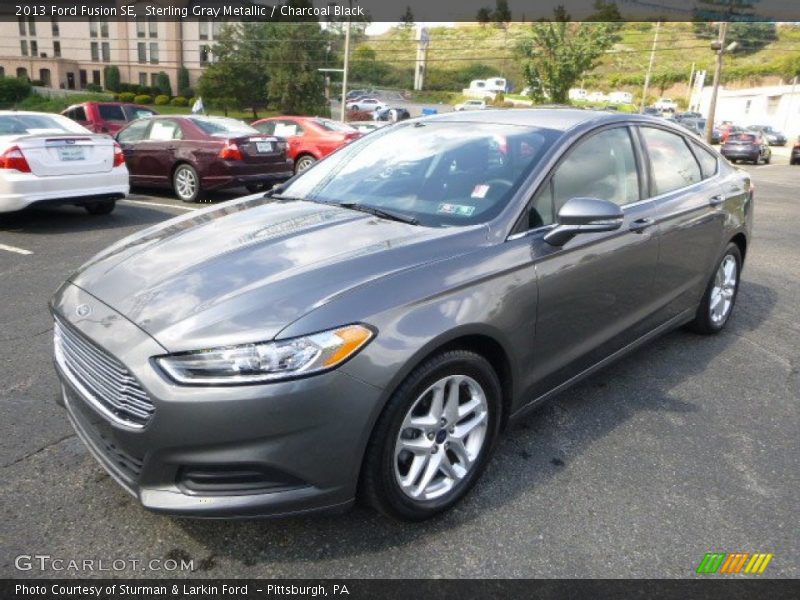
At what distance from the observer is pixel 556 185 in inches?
121

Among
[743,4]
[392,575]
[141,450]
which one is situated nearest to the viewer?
[141,450]

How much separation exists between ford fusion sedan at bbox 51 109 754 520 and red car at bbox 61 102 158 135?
45.5ft

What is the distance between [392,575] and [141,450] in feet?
3.22

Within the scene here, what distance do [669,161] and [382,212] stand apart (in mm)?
2085

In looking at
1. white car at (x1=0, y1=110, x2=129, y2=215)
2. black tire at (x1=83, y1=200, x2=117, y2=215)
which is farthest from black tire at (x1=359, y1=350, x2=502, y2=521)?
black tire at (x1=83, y1=200, x2=117, y2=215)

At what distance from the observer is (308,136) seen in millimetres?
13281

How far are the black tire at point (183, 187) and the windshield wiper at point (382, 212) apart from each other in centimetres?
750

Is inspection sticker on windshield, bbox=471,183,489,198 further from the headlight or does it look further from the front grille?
the front grille

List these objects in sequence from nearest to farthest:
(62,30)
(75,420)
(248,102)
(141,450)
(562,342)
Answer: (141,450) → (75,420) → (562,342) → (248,102) → (62,30)

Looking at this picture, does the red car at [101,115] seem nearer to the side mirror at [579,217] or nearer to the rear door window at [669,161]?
the rear door window at [669,161]

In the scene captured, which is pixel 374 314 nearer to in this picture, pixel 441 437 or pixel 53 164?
pixel 441 437

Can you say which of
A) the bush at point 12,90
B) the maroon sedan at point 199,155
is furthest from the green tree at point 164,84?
the maroon sedan at point 199,155

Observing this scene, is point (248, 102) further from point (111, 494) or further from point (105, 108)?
point (111, 494)

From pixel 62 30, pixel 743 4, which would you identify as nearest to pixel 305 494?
pixel 743 4
